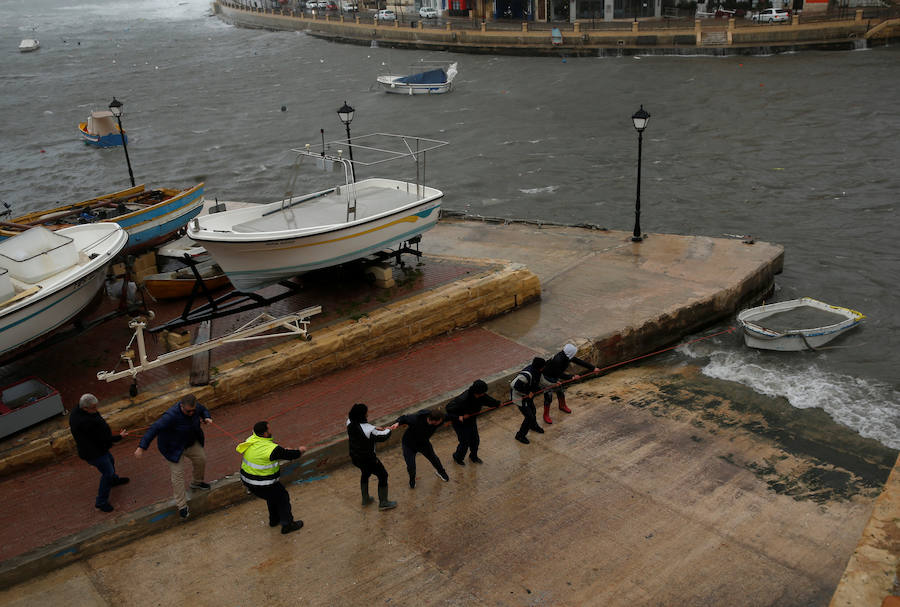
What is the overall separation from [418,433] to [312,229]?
14.2ft

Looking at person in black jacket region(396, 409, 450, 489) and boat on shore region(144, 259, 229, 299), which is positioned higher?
boat on shore region(144, 259, 229, 299)

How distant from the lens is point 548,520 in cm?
792

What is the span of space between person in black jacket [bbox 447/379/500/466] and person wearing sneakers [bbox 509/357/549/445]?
1.65 ft

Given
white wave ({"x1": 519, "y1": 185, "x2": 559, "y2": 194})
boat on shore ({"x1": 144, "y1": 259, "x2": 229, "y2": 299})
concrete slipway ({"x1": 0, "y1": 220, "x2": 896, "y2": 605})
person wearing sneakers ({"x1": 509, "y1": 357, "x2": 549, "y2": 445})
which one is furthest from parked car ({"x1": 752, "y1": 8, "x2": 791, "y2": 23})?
person wearing sneakers ({"x1": 509, "y1": 357, "x2": 549, "y2": 445})

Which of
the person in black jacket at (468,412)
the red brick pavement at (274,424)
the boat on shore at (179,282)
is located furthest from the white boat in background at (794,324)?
the boat on shore at (179,282)

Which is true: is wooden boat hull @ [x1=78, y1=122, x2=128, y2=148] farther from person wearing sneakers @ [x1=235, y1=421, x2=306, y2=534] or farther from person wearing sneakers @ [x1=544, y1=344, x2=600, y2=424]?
person wearing sneakers @ [x1=235, y1=421, x2=306, y2=534]

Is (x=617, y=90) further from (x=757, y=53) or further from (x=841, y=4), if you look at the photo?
(x=841, y=4)

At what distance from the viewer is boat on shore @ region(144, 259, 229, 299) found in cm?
1226

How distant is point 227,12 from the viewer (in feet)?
373

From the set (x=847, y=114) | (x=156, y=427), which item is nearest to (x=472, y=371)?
(x=156, y=427)

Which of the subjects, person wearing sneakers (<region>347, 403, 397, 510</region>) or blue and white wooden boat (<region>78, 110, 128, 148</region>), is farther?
blue and white wooden boat (<region>78, 110, 128, 148</region>)

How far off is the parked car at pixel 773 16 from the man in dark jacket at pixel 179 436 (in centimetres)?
5708

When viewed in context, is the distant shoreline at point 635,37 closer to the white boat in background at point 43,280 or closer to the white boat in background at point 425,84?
the white boat in background at point 425,84

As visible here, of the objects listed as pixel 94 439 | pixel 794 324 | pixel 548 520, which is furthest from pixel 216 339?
pixel 794 324
